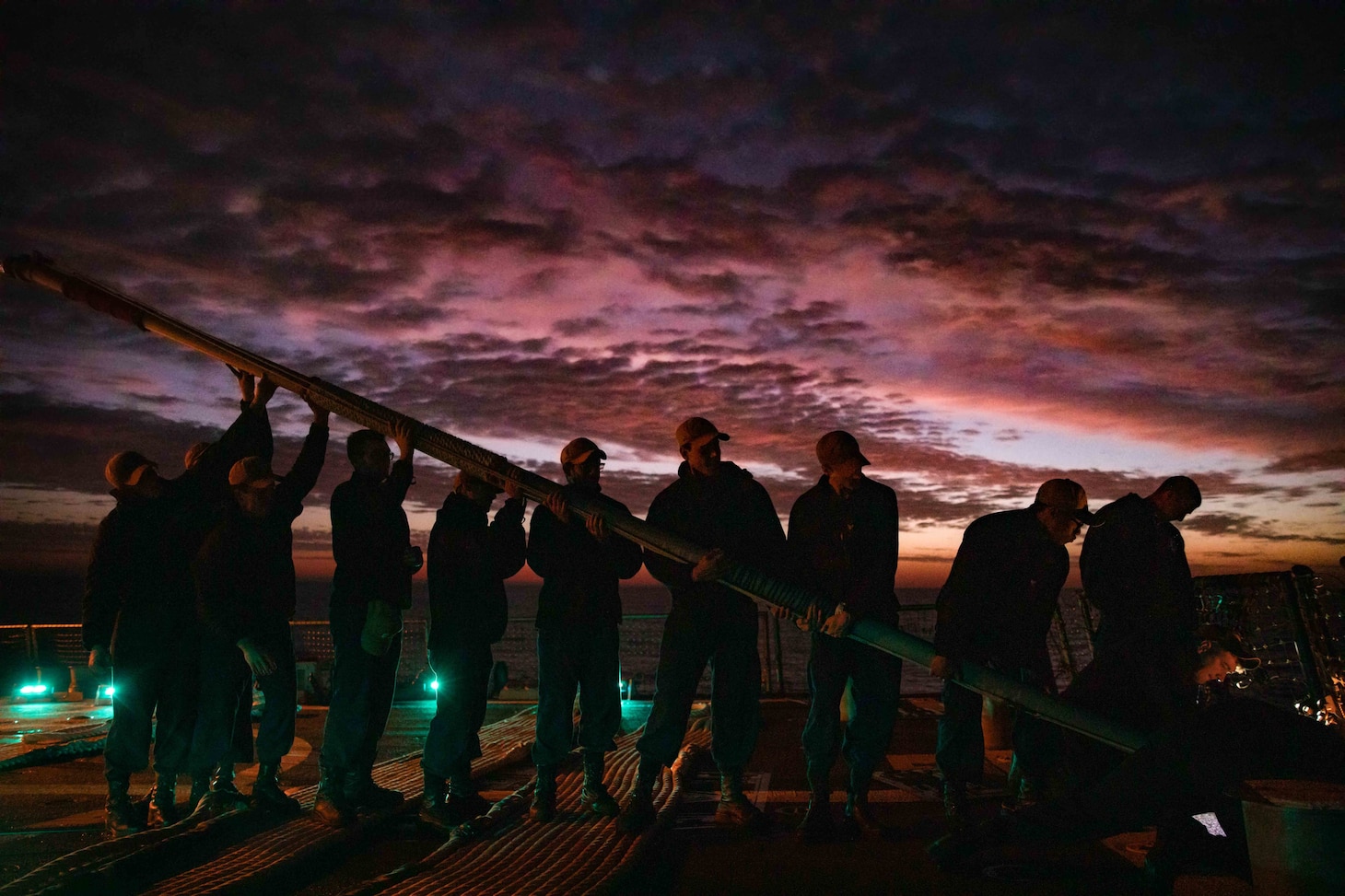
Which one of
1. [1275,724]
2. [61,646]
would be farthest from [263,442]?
[61,646]

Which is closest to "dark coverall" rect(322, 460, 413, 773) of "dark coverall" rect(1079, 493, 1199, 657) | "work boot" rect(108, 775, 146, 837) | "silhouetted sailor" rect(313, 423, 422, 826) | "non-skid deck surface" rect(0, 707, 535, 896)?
"silhouetted sailor" rect(313, 423, 422, 826)

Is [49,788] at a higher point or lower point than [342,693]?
lower

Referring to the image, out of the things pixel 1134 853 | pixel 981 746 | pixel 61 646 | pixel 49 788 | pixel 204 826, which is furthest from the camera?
pixel 61 646

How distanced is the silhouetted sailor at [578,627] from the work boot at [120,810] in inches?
86.8

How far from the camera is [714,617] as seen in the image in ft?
16.3

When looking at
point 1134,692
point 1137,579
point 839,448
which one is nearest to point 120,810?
point 839,448

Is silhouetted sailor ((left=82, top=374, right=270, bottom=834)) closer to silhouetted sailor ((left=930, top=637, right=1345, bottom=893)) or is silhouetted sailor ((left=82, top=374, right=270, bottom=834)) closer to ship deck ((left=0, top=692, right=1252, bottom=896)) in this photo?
ship deck ((left=0, top=692, right=1252, bottom=896))

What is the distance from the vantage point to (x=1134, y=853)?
13.2ft

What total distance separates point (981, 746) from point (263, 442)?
4537 mm

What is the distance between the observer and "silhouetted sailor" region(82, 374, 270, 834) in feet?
16.3

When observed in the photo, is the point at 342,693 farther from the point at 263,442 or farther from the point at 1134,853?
the point at 1134,853

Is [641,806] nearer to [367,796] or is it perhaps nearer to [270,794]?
[367,796]

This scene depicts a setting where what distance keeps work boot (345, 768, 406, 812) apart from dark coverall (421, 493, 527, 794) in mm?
297

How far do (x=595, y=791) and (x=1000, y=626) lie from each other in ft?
7.93
